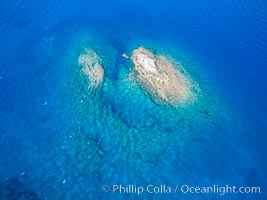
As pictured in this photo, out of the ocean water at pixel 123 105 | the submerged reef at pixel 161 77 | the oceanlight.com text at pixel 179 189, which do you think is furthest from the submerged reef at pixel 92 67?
the oceanlight.com text at pixel 179 189

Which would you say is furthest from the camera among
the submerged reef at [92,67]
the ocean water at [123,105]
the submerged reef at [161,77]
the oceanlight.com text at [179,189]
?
the submerged reef at [92,67]

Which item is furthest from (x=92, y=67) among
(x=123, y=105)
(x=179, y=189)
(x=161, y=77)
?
(x=179, y=189)

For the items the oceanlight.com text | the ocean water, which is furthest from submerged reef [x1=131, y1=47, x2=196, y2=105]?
the oceanlight.com text

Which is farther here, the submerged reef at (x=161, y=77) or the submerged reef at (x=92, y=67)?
the submerged reef at (x=92, y=67)

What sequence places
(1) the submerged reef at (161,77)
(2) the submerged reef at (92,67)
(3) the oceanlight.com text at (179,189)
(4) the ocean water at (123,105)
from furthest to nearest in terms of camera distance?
(2) the submerged reef at (92,67) → (1) the submerged reef at (161,77) → (4) the ocean water at (123,105) → (3) the oceanlight.com text at (179,189)

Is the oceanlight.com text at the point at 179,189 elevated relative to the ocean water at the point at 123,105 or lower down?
lower down

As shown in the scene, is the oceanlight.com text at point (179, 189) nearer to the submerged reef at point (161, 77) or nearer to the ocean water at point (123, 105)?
the ocean water at point (123, 105)

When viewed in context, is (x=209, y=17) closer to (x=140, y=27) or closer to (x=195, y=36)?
(x=195, y=36)
